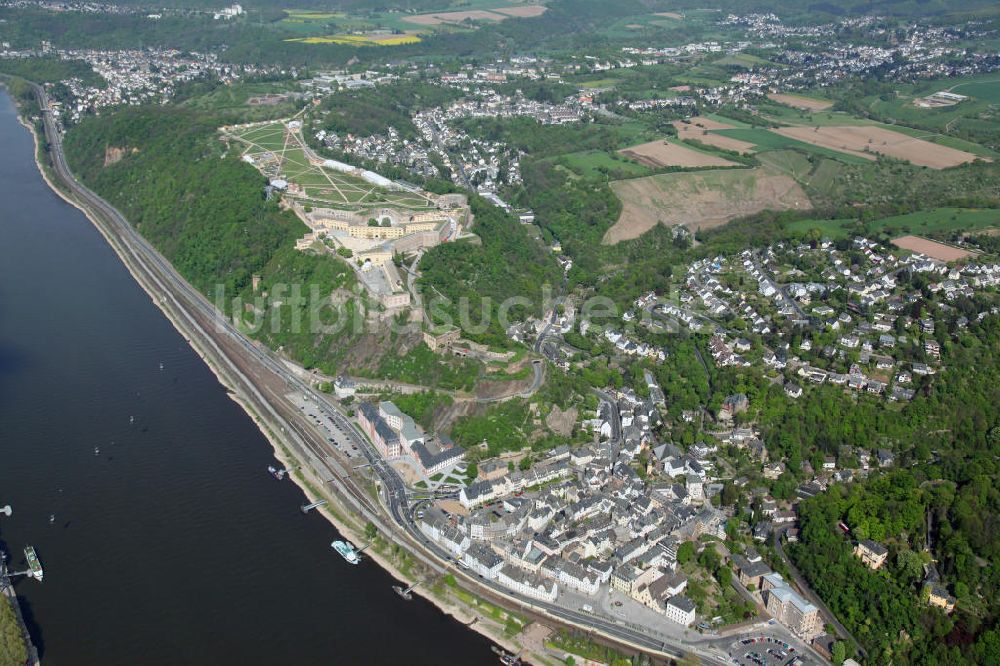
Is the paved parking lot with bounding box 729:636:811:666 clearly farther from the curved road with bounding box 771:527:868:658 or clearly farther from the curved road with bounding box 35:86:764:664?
the curved road with bounding box 771:527:868:658

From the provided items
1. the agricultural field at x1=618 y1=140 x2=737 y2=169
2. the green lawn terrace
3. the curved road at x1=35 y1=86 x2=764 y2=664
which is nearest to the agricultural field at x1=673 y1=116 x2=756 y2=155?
the agricultural field at x1=618 y1=140 x2=737 y2=169

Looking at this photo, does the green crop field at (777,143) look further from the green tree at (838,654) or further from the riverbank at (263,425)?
the green tree at (838,654)

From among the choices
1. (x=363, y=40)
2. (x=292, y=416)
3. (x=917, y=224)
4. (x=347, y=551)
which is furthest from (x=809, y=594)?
(x=363, y=40)

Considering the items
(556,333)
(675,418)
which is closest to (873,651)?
(675,418)

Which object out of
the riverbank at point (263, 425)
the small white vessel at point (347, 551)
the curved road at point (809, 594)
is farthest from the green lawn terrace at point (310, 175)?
the curved road at point (809, 594)

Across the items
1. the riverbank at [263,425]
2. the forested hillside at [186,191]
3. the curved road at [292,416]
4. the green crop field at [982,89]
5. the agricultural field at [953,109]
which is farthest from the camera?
the green crop field at [982,89]
